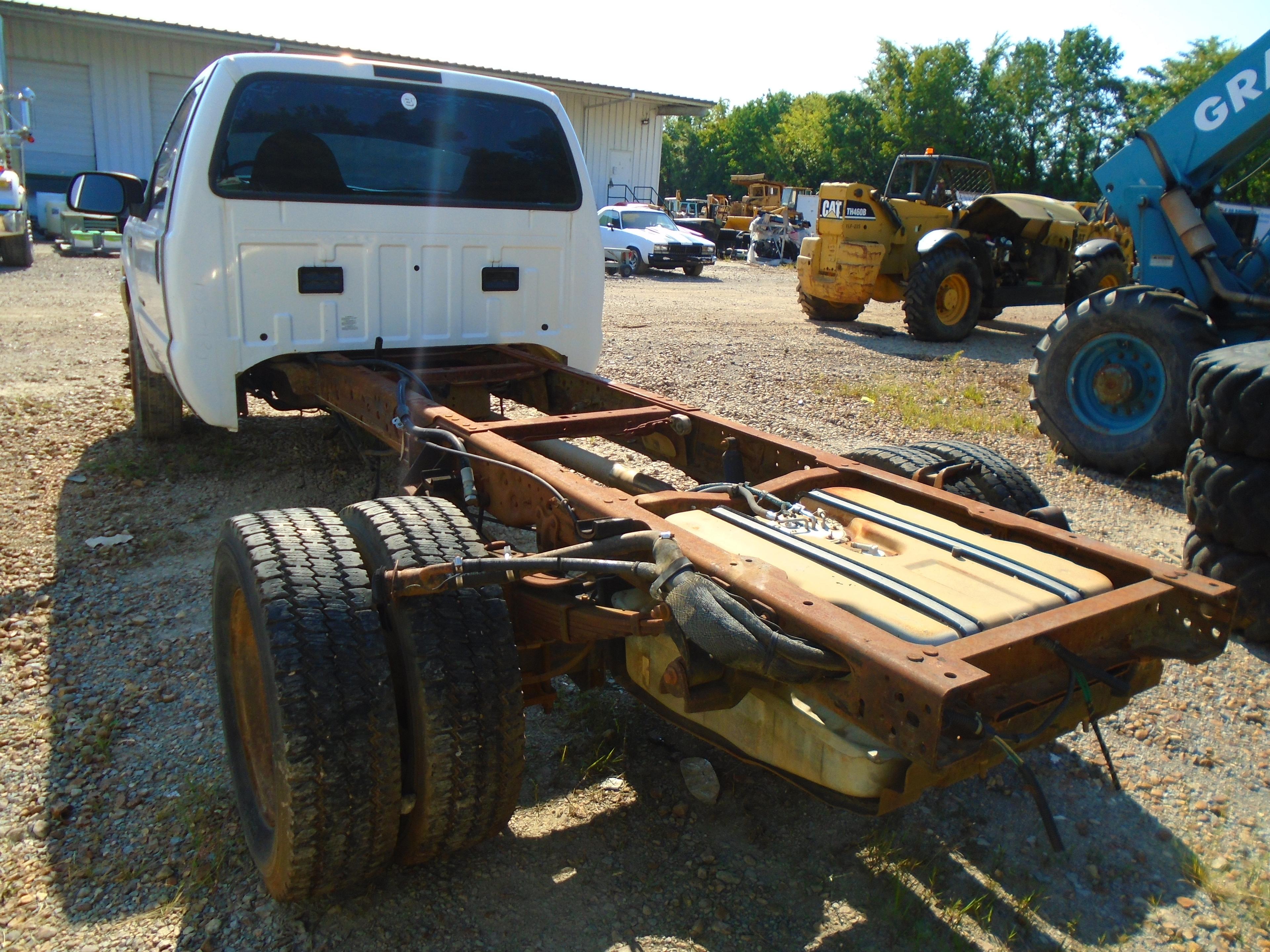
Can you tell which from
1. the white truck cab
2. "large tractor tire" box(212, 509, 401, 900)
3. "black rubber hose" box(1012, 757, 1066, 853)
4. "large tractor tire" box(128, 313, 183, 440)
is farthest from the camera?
"large tractor tire" box(128, 313, 183, 440)

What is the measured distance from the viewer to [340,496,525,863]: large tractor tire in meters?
2.21

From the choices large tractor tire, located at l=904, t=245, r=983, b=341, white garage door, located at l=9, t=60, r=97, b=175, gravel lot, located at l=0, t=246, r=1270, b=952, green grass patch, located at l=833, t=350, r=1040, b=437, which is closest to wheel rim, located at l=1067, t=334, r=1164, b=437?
green grass patch, located at l=833, t=350, r=1040, b=437

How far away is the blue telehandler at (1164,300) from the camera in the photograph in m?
6.22

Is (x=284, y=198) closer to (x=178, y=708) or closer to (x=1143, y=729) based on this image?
(x=178, y=708)

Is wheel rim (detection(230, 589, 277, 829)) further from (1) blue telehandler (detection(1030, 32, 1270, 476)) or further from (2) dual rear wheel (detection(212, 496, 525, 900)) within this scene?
(1) blue telehandler (detection(1030, 32, 1270, 476))

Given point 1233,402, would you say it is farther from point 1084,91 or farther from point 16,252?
point 1084,91

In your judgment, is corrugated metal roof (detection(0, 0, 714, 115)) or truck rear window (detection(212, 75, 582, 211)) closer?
truck rear window (detection(212, 75, 582, 211))

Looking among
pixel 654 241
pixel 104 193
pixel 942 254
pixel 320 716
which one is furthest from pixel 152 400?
pixel 654 241

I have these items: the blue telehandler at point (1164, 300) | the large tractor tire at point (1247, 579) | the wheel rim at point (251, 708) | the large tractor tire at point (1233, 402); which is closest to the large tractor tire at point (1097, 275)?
the blue telehandler at point (1164, 300)

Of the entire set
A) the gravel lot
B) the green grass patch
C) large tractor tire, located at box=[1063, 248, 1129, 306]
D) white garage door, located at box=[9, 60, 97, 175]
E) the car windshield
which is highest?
white garage door, located at box=[9, 60, 97, 175]

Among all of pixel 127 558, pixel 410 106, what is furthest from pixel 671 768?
pixel 410 106

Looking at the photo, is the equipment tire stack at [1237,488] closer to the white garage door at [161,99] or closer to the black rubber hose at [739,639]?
the black rubber hose at [739,639]

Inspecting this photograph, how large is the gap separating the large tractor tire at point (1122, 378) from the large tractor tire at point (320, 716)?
561 cm

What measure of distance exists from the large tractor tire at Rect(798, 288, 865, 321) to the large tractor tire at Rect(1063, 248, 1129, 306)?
2.94 meters
